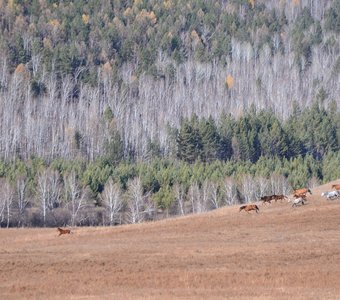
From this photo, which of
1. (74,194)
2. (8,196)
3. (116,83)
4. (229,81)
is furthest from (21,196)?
(229,81)

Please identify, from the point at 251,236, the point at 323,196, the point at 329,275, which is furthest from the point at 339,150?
the point at 329,275

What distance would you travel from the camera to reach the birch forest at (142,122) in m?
92.9

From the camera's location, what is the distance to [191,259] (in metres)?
37.7

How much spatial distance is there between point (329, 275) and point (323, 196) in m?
23.9

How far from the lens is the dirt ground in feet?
100

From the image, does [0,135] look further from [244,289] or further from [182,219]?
[244,289]

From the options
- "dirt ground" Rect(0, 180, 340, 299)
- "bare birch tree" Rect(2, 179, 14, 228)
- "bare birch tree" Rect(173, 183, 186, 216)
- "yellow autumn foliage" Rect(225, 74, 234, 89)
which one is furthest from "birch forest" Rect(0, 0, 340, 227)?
"dirt ground" Rect(0, 180, 340, 299)

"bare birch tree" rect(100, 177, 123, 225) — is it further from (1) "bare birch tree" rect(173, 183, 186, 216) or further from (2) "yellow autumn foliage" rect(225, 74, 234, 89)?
(2) "yellow autumn foliage" rect(225, 74, 234, 89)

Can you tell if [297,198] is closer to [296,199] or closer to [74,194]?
[296,199]

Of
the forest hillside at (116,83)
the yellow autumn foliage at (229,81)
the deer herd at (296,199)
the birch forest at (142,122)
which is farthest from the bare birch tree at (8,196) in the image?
the yellow autumn foliage at (229,81)

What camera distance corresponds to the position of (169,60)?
189 m

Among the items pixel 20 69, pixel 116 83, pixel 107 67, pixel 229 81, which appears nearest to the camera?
pixel 20 69

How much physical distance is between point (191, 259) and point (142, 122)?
10885 centimetres

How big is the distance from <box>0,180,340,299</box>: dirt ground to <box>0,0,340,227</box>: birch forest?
37.6 m
